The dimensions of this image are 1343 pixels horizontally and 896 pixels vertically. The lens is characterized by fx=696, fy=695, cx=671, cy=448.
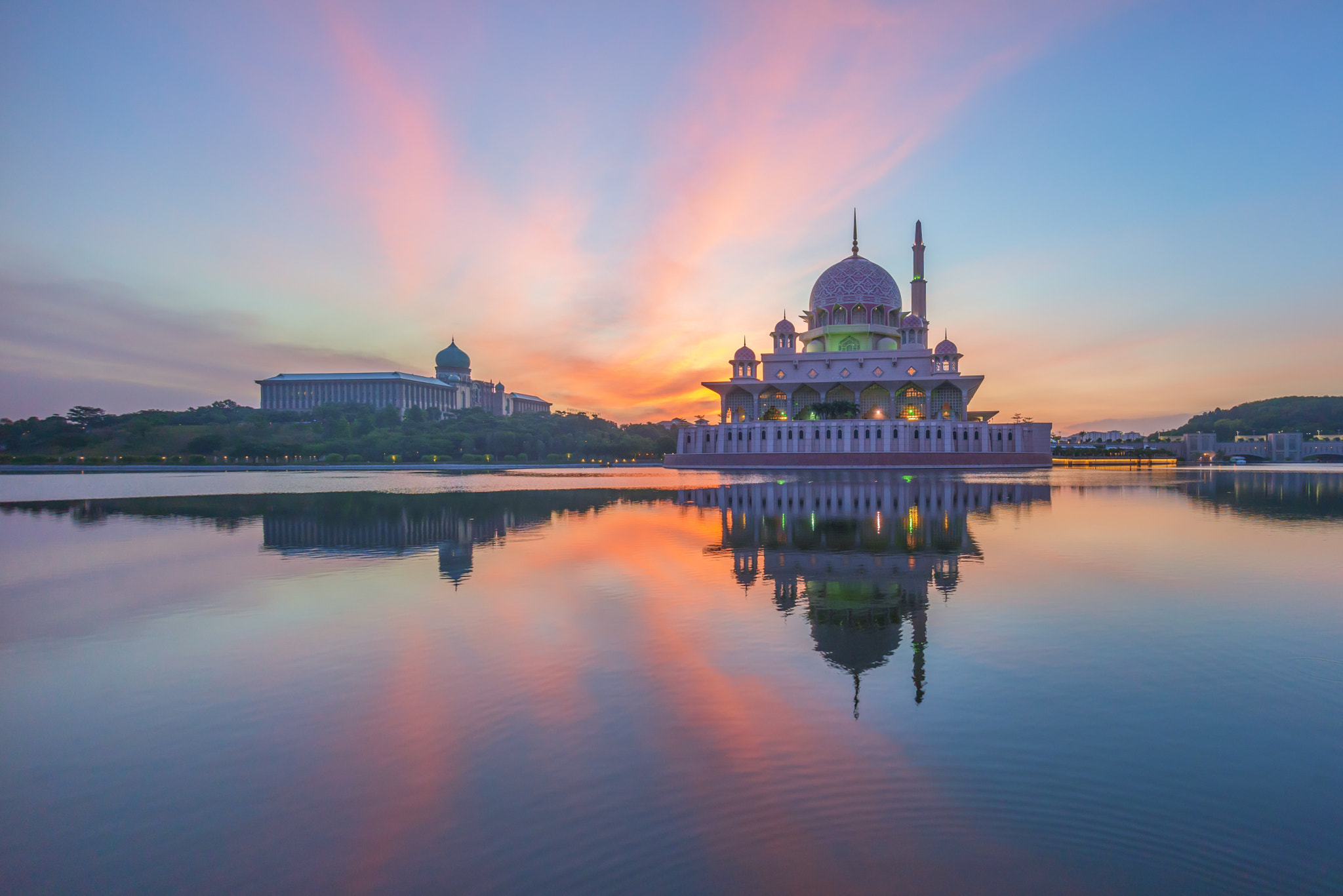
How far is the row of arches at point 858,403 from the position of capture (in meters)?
70.9

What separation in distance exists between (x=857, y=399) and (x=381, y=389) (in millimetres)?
103289

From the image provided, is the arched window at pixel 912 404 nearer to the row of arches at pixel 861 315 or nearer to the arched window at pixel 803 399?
the arched window at pixel 803 399

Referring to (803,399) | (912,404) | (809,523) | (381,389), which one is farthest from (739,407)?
(381,389)

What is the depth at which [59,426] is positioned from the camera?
101188mm

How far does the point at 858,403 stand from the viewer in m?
73.6

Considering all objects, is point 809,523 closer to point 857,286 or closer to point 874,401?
point 874,401

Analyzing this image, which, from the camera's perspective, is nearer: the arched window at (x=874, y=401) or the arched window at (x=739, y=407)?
the arched window at (x=874, y=401)

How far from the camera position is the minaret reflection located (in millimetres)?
8312

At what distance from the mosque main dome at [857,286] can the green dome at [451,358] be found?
347 ft

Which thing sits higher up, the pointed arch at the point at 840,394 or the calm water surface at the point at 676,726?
the pointed arch at the point at 840,394

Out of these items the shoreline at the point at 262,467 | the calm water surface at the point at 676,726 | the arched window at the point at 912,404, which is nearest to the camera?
the calm water surface at the point at 676,726

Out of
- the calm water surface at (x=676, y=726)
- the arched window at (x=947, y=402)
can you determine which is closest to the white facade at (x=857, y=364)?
the arched window at (x=947, y=402)

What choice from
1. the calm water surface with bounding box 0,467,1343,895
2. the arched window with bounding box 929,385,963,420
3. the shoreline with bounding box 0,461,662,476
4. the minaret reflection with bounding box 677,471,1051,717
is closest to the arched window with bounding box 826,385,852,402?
the arched window with bounding box 929,385,963,420

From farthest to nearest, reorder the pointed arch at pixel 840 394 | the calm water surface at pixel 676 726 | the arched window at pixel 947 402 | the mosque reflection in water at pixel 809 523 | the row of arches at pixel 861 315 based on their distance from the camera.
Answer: the row of arches at pixel 861 315, the pointed arch at pixel 840 394, the arched window at pixel 947 402, the mosque reflection in water at pixel 809 523, the calm water surface at pixel 676 726
